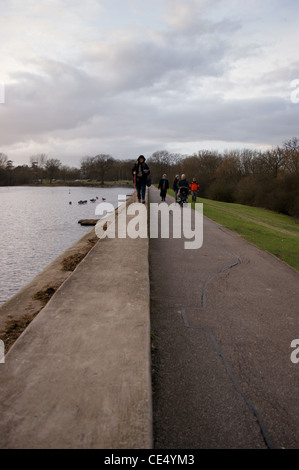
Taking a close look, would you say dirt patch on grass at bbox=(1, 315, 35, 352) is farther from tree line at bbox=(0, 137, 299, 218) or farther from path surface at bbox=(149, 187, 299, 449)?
tree line at bbox=(0, 137, 299, 218)

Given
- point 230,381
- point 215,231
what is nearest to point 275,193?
point 215,231

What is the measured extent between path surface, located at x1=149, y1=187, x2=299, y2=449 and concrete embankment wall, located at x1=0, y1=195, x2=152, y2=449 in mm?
255

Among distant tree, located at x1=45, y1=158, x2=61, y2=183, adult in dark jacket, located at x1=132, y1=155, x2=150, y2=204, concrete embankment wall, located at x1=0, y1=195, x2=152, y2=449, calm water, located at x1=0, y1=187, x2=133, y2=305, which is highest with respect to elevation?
distant tree, located at x1=45, y1=158, x2=61, y2=183

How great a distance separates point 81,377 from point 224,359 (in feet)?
4.79

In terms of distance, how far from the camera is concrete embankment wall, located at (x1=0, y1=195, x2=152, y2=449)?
218 cm

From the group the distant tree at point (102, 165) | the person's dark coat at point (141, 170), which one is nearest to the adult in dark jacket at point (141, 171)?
the person's dark coat at point (141, 170)

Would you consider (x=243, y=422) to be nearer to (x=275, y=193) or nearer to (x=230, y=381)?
(x=230, y=381)

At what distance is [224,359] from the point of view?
138 inches

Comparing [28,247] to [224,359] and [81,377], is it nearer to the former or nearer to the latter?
[224,359]

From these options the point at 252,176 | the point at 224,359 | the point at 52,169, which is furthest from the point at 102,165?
the point at 224,359

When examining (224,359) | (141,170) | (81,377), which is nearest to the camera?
(81,377)

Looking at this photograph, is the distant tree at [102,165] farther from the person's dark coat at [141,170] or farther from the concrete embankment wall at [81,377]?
the concrete embankment wall at [81,377]

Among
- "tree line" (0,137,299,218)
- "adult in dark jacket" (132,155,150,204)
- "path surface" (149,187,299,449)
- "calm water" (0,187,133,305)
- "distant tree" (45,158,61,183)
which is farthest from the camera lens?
"distant tree" (45,158,61,183)

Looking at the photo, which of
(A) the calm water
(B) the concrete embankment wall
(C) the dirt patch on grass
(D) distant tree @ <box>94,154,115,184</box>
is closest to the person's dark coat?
(A) the calm water
